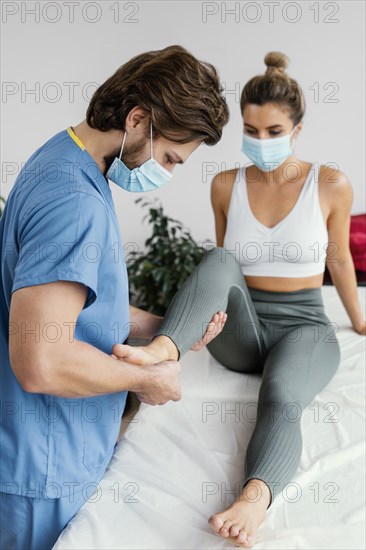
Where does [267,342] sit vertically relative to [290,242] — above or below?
below

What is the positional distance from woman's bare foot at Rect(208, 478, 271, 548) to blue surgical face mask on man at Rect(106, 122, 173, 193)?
0.68m

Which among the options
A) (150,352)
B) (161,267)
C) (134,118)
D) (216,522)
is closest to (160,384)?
(150,352)

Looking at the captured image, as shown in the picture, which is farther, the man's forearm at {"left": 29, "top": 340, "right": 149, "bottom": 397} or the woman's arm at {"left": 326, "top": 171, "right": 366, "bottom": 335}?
the woman's arm at {"left": 326, "top": 171, "right": 366, "bottom": 335}

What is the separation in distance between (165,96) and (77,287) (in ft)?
1.30

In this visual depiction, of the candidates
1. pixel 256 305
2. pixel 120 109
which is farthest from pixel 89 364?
pixel 256 305

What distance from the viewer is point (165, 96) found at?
1230 mm

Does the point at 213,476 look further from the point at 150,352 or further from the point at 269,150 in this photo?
the point at 269,150

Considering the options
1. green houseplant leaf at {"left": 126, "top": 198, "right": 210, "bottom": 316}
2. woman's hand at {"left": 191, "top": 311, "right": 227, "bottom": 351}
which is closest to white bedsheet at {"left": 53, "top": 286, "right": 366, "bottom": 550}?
woman's hand at {"left": 191, "top": 311, "right": 227, "bottom": 351}

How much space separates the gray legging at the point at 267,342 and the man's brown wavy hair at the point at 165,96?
537mm

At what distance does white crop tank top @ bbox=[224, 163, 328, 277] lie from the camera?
6.77 feet

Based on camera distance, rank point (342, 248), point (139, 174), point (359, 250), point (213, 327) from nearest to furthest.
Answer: point (139, 174), point (213, 327), point (342, 248), point (359, 250)

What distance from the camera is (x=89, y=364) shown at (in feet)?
3.82

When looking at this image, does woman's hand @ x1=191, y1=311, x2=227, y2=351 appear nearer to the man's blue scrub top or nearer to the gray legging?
the gray legging

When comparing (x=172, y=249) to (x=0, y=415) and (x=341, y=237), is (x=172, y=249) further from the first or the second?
(x=0, y=415)
